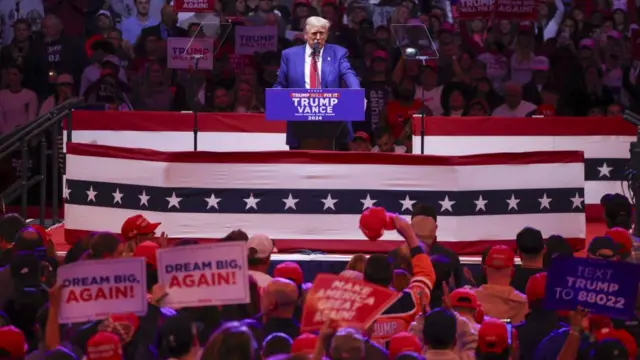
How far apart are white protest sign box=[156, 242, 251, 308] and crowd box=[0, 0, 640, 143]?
24.3 feet

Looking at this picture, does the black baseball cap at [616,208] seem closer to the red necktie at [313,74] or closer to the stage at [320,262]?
the stage at [320,262]

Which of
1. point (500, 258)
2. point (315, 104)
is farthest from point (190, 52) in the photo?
point (500, 258)

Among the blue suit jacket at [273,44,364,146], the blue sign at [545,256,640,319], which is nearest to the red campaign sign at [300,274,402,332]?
the blue sign at [545,256,640,319]

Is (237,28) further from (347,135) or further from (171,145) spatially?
(347,135)

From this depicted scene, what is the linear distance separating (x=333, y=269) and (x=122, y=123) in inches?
155

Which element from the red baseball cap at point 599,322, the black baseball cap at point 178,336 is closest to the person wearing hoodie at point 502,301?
the red baseball cap at point 599,322

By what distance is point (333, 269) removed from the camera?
10938mm

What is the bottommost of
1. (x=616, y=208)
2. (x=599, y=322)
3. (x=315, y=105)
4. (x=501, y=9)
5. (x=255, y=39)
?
(x=599, y=322)

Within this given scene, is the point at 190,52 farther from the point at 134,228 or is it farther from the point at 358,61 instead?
the point at 134,228

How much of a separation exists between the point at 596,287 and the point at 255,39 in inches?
392

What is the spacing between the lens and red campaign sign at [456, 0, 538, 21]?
1506 cm

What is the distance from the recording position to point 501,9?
1503cm

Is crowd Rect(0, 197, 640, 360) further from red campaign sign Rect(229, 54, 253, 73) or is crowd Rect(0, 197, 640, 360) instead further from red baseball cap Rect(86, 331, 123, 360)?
red campaign sign Rect(229, 54, 253, 73)

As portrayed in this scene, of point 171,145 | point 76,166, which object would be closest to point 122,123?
point 171,145
